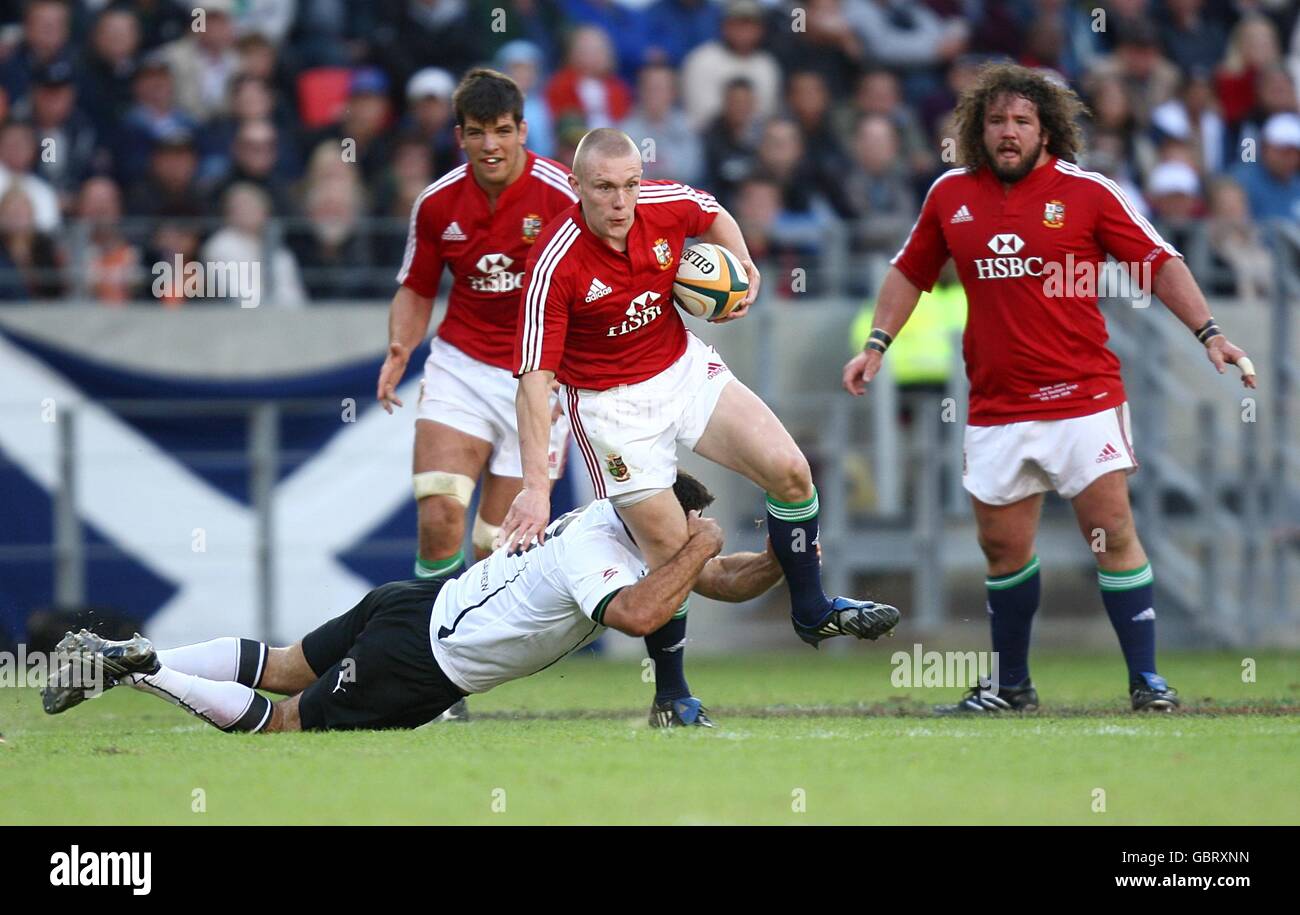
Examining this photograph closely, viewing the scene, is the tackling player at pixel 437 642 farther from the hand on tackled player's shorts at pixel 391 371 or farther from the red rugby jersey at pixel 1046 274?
the red rugby jersey at pixel 1046 274

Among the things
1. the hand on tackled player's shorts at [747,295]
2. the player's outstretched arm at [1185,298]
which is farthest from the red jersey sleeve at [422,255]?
the player's outstretched arm at [1185,298]

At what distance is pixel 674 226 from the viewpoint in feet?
25.0

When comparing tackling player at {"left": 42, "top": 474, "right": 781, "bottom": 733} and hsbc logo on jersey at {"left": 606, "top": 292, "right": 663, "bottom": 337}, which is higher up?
hsbc logo on jersey at {"left": 606, "top": 292, "right": 663, "bottom": 337}

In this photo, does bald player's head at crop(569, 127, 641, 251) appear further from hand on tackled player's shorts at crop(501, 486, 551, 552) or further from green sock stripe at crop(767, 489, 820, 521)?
green sock stripe at crop(767, 489, 820, 521)

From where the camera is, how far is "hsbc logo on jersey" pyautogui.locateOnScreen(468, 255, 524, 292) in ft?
28.0

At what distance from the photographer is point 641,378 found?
7562 millimetres

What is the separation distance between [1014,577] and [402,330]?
290 cm

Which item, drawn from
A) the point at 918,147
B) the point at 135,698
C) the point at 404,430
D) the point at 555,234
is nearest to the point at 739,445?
the point at 555,234

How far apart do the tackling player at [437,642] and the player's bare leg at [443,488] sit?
1.04 m

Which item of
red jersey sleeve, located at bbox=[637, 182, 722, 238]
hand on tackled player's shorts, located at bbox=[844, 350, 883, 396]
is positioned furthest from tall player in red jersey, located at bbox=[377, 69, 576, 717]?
hand on tackled player's shorts, located at bbox=[844, 350, 883, 396]

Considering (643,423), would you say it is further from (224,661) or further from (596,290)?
(224,661)

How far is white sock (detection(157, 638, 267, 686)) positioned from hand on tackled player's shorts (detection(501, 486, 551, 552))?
1.30 m

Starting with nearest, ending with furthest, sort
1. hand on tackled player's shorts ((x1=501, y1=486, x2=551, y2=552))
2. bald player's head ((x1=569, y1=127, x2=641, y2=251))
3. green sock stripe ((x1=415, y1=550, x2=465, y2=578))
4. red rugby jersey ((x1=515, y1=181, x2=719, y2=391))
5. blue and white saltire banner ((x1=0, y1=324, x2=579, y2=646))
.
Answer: hand on tackled player's shorts ((x1=501, y1=486, x2=551, y2=552)), bald player's head ((x1=569, y1=127, x2=641, y2=251)), red rugby jersey ((x1=515, y1=181, x2=719, y2=391)), green sock stripe ((x1=415, y1=550, x2=465, y2=578)), blue and white saltire banner ((x1=0, y1=324, x2=579, y2=646))

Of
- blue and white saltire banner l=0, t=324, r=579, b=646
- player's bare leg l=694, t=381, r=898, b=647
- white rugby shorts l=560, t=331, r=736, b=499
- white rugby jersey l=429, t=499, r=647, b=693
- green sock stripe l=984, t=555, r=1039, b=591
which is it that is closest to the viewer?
white rugby jersey l=429, t=499, r=647, b=693
